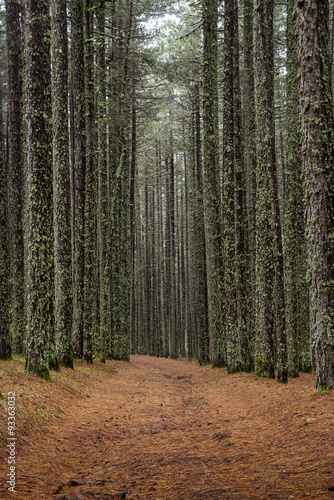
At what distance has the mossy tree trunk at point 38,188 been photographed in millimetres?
7398

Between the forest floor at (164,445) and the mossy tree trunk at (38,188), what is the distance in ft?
2.41

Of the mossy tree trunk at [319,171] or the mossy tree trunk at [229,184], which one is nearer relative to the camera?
the mossy tree trunk at [319,171]

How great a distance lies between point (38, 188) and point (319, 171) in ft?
17.0

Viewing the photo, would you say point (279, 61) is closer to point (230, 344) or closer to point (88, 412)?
point (230, 344)

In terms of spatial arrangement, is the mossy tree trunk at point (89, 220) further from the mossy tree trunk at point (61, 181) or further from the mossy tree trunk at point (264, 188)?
the mossy tree trunk at point (264, 188)

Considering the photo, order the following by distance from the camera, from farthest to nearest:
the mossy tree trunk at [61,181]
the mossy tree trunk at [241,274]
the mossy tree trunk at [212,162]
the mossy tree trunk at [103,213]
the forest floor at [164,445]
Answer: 1. the mossy tree trunk at [103,213]
2. the mossy tree trunk at [212,162]
3. the mossy tree trunk at [241,274]
4. the mossy tree trunk at [61,181]
5. the forest floor at [164,445]

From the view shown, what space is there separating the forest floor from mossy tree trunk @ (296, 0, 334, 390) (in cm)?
84

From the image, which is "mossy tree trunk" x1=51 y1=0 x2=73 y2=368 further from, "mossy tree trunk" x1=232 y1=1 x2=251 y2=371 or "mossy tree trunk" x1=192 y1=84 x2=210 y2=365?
"mossy tree trunk" x1=192 y1=84 x2=210 y2=365

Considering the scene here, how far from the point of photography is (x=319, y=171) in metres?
5.84

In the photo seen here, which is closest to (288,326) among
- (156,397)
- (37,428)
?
(156,397)

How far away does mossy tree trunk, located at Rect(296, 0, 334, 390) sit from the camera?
18.9ft

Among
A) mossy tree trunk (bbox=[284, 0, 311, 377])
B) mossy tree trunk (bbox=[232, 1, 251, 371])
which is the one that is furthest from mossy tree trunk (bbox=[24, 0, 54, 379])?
mossy tree trunk (bbox=[284, 0, 311, 377])

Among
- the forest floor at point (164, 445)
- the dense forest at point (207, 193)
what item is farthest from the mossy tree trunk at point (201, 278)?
the forest floor at point (164, 445)

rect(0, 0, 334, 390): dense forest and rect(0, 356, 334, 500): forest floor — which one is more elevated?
rect(0, 0, 334, 390): dense forest
